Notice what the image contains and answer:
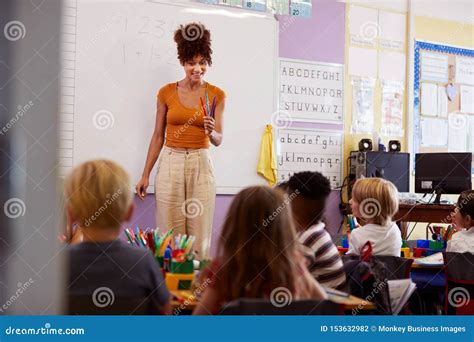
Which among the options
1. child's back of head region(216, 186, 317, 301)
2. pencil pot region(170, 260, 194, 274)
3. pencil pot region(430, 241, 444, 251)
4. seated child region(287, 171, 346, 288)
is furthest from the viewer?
pencil pot region(430, 241, 444, 251)

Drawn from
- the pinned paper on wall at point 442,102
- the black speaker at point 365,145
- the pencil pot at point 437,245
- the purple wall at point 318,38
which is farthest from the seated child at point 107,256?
the pinned paper on wall at point 442,102

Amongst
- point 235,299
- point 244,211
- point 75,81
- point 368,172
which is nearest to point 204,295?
point 235,299

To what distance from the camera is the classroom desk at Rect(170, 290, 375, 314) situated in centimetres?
115

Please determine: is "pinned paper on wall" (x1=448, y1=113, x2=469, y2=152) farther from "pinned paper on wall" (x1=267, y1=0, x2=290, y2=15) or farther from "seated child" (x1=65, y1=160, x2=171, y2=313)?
"seated child" (x1=65, y1=160, x2=171, y2=313)

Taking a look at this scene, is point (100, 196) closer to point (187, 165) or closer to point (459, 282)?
point (187, 165)

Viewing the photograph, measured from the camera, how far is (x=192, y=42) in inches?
103

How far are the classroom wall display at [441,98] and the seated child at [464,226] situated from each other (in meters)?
1.65

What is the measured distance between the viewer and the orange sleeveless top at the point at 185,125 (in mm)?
1904

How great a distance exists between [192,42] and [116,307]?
5.75 ft

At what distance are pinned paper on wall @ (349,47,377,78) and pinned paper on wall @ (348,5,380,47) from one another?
0.05 meters

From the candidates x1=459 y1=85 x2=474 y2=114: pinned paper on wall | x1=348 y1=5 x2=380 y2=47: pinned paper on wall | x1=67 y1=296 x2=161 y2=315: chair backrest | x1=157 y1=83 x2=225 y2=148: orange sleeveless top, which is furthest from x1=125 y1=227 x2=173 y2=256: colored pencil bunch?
x1=459 y1=85 x2=474 y2=114: pinned paper on wall

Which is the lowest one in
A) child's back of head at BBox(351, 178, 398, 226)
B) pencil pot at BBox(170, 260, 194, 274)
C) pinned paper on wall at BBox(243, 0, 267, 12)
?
pencil pot at BBox(170, 260, 194, 274)
